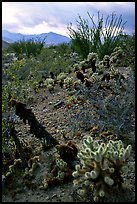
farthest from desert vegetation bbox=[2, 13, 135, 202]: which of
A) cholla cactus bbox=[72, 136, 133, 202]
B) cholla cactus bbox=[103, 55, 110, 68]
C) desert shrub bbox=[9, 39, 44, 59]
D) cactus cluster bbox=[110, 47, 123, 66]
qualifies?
desert shrub bbox=[9, 39, 44, 59]

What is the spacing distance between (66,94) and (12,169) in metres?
3.20

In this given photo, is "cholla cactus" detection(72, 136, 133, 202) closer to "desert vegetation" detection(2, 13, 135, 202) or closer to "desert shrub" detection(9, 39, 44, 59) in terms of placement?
"desert vegetation" detection(2, 13, 135, 202)

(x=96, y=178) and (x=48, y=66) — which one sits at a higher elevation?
(x=48, y=66)

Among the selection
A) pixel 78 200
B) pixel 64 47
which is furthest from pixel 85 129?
pixel 64 47

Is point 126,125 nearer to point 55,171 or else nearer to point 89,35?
point 55,171

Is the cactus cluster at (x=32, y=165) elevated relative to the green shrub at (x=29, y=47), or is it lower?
lower

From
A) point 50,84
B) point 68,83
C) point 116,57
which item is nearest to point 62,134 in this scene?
point 68,83

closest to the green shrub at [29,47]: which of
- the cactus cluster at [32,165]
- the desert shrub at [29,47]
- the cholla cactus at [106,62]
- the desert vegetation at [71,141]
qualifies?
the desert shrub at [29,47]

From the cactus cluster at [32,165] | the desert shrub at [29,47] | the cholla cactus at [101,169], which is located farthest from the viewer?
the desert shrub at [29,47]

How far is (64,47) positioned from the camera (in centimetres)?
1719

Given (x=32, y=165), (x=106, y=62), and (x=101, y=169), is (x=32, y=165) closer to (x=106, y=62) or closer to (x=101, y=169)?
(x=101, y=169)

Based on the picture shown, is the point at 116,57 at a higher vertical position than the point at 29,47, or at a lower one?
lower

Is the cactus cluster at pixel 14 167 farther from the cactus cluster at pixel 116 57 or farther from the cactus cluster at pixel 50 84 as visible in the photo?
the cactus cluster at pixel 116 57

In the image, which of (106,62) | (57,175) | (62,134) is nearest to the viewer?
(57,175)
